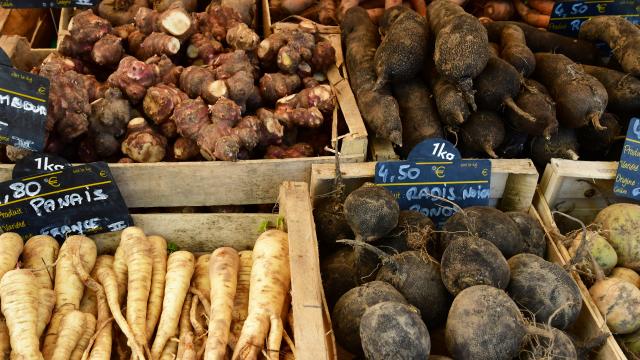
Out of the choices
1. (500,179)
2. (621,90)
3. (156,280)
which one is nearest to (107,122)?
(156,280)

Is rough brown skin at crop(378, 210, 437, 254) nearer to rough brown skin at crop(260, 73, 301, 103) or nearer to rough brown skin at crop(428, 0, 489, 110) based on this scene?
rough brown skin at crop(428, 0, 489, 110)

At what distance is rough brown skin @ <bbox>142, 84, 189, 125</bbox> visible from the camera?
237 centimetres

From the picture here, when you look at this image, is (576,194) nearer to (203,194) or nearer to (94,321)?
(203,194)

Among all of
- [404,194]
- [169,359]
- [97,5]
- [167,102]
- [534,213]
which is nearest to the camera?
[169,359]

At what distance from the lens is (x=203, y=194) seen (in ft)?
7.45

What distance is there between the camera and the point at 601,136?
8.07 feet

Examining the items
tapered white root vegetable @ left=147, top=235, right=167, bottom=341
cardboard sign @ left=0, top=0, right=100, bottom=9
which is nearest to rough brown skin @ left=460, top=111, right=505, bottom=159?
tapered white root vegetable @ left=147, top=235, right=167, bottom=341

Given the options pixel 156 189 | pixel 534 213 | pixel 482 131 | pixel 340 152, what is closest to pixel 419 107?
pixel 482 131

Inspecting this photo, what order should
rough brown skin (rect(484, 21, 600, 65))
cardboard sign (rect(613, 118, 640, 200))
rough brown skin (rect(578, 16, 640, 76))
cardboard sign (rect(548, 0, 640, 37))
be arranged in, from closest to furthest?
cardboard sign (rect(613, 118, 640, 200)), rough brown skin (rect(578, 16, 640, 76)), rough brown skin (rect(484, 21, 600, 65)), cardboard sign (rect(548, 0, 640, 37))

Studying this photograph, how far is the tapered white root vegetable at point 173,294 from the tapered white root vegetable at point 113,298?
9 cm

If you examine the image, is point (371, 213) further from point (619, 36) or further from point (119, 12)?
point (119, 12)

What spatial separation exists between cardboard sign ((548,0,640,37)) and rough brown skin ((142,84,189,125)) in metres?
2.12

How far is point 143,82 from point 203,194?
63cm

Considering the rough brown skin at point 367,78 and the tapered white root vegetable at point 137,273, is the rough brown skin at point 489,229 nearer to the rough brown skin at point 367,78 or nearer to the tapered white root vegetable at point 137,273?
the rough brown skin at point 367,78
